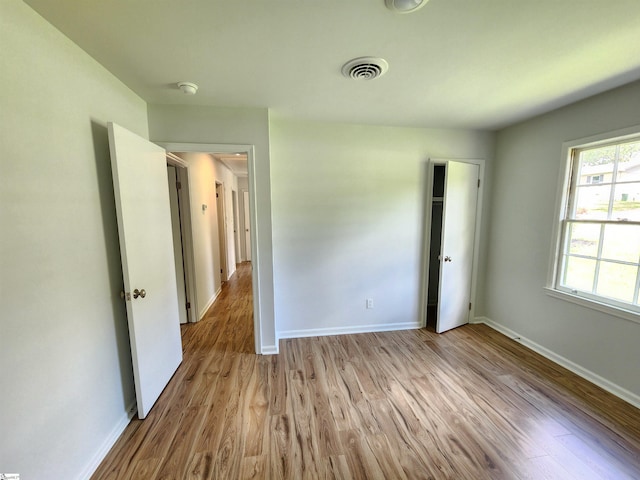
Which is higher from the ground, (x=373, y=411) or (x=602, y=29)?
(x=602, y=29)

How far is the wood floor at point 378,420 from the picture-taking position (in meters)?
1.43

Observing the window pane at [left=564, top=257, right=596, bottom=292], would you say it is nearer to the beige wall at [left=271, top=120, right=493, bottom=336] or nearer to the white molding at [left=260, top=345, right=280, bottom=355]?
the beige wall at [left=271, top=120, right=493, bottom=336]

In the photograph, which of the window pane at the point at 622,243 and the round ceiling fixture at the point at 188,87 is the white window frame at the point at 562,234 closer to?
the window pane at the point at 622,243

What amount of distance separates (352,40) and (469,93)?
120cm

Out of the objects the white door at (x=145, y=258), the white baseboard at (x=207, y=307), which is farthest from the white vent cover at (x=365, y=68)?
the white baseboard at (x=207, y=307)

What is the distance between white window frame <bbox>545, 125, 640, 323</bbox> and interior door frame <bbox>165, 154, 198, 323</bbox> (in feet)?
13.0

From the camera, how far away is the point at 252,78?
175cm

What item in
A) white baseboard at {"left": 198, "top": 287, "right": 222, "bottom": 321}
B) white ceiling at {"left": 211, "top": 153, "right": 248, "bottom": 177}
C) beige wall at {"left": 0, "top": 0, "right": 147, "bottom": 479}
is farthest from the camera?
white ceiling at {"left": 211, "top": 153, "right": 248, "bottom": 177}

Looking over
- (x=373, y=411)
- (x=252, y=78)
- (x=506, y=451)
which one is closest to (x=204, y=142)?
(x=252, y=78)

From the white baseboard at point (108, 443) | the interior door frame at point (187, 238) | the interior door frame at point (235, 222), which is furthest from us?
the interior door frame at point (235, 222)

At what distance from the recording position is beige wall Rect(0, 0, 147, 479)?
1013mm

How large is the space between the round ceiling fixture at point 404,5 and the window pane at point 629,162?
7.11ft

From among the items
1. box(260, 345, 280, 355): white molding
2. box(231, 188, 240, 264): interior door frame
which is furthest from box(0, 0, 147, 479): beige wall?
box(231, 188, 240, 264): interior door frame

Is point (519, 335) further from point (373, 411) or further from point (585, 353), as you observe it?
point (373, 411)
